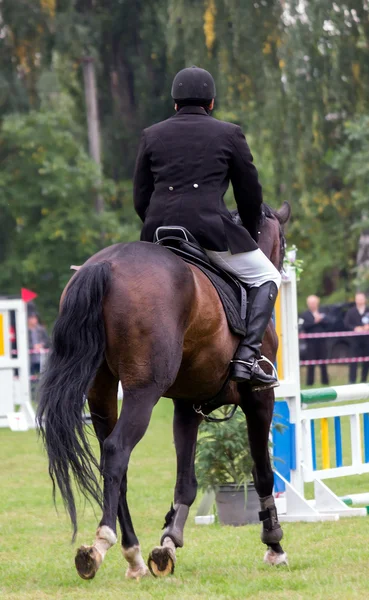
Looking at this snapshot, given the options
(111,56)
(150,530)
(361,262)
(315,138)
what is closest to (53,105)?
(111,56)

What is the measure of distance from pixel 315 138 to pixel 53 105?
1329 centimetres

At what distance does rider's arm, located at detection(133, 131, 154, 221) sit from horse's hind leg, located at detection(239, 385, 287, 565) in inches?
46.5

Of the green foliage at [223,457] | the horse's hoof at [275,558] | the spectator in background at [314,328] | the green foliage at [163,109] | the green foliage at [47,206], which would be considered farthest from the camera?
the green foliage at [47,206]

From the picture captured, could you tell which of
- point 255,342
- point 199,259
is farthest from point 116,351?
point 255,342

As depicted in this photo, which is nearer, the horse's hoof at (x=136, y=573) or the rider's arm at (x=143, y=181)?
the horse's hoof at (x=136, y=573)

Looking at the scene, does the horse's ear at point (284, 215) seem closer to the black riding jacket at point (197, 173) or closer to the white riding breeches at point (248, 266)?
the white riding breeches at point (248, 266)

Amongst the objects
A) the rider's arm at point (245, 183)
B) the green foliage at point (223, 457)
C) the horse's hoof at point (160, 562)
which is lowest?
the green foliage at point (223, 457)

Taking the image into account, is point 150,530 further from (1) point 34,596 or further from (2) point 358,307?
(2) point 358,307

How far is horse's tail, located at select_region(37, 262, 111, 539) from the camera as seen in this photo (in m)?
5.54

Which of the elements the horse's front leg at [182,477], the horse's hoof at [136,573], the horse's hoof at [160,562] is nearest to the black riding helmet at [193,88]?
the horse's front leg at [182,477]

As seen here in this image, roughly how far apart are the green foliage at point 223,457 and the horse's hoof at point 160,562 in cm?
258

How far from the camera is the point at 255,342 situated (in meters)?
6.28

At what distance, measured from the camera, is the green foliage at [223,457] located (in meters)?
8.62

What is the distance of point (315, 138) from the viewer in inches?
976
